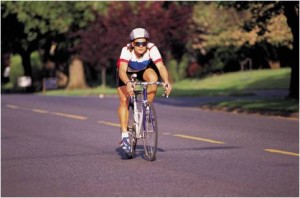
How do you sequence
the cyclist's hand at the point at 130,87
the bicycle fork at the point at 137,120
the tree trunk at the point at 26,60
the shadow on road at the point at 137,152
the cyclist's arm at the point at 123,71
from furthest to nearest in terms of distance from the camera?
the tree trunk at the point at 26,60 → the shadow on road at the point at 137,152 → the bicycle fork at the point at 137,120 → the cyclist's arm at the point at 123,71 → the cyclist's hand at the point at 130,87

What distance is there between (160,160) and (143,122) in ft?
1.89

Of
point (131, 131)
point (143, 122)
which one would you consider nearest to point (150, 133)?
point (143, 122)

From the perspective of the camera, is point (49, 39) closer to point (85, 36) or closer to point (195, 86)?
point (85, 36)

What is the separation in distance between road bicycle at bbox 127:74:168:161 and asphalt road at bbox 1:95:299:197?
0.22m

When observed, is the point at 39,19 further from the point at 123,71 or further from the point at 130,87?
the point at 130,87

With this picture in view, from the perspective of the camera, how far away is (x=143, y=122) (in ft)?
36.5

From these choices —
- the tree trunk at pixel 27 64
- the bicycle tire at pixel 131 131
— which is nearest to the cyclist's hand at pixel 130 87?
the bicycle tire at pixel 131 131

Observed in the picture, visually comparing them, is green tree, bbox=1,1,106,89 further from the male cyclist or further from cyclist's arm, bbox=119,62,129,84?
cyclist's arm, bbox=119,62,129,84

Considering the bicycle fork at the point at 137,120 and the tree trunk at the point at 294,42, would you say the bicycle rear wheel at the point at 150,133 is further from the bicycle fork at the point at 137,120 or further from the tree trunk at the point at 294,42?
the tree trunk at the point at 294,42

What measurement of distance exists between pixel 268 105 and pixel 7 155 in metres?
13.1

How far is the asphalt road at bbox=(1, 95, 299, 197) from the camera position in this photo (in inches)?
337

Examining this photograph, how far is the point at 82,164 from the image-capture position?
425 inches

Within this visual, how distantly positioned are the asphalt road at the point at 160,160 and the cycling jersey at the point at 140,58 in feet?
4.30

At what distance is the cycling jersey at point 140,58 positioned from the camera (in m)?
10.8
